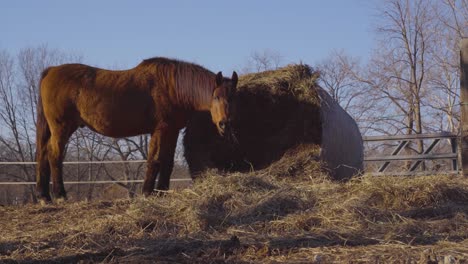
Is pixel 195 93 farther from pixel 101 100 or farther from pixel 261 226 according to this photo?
pixel 261 226

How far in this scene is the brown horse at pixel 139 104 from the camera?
8289 millimetres

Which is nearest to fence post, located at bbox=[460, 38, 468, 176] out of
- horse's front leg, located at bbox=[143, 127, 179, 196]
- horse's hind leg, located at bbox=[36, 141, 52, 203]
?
horse's front leg, located at bbox=[143, 127, 179, 196]

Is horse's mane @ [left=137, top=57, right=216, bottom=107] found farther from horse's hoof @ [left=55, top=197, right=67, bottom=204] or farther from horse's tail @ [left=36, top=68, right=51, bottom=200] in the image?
horse's hoof @ [left=55, top=197, right=67, bottom=204]

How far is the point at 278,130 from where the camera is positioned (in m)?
9.91

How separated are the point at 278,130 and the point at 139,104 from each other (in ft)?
8.98

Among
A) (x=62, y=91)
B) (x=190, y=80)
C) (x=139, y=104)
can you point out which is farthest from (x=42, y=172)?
(x=190, y=80)

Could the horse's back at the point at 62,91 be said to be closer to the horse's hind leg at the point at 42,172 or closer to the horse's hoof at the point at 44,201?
the horse's hind leg at the point at 42,172

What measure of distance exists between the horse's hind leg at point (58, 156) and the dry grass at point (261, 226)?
129cm

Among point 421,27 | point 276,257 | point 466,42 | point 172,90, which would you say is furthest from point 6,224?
point 421,27

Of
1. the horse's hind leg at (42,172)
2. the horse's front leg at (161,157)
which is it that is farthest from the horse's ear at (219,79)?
the horse's hind leg at (42,172)

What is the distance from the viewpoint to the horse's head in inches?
316

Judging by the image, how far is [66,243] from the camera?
483 centimetres

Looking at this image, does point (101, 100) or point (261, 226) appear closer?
point (261, 226)

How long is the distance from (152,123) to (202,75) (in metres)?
1.06
